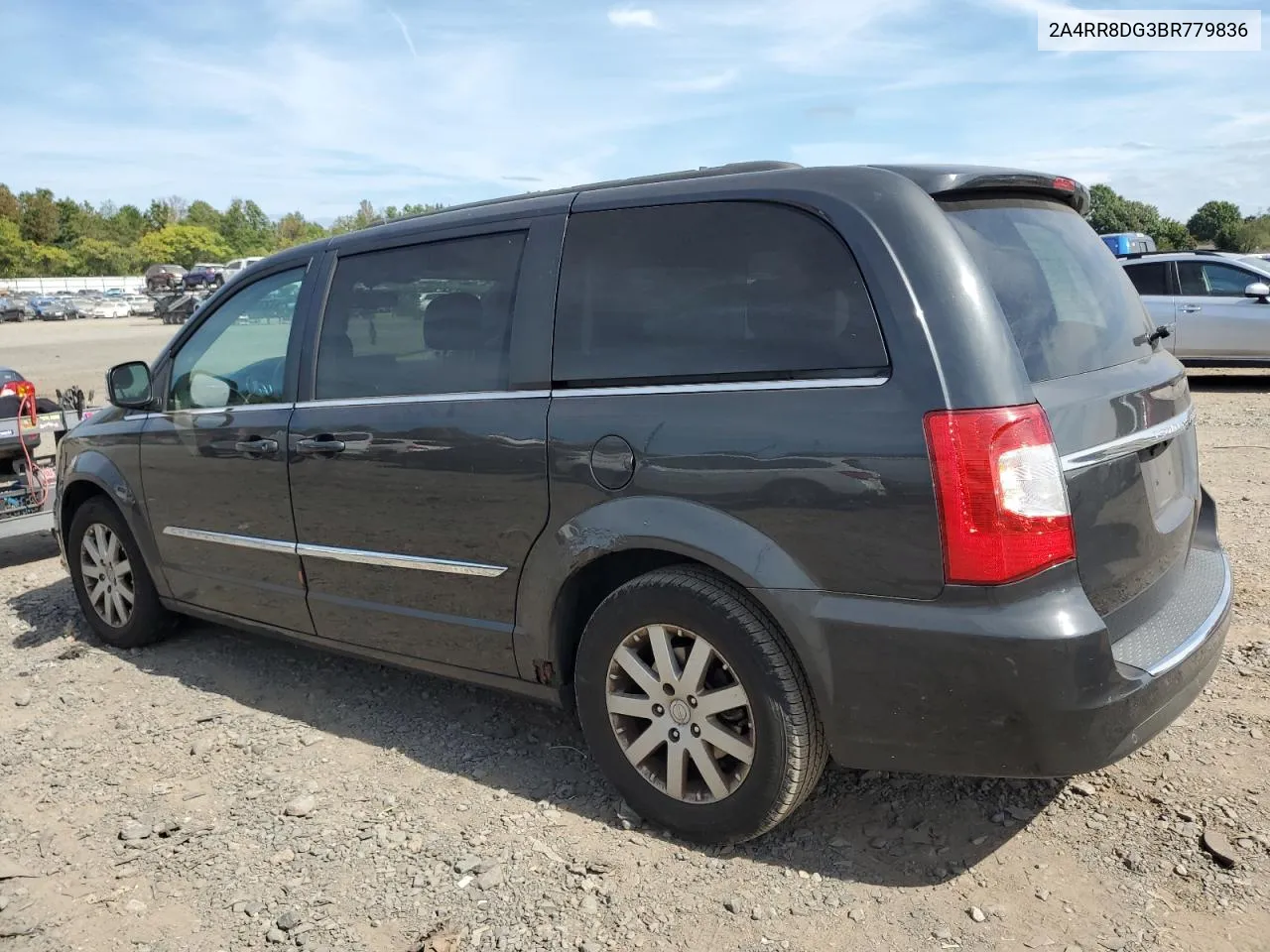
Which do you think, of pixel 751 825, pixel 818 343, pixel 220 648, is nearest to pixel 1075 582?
pixel 818 343

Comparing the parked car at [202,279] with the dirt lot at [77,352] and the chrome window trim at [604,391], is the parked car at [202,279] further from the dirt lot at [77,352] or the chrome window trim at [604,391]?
the chrome window trim at [604,391]

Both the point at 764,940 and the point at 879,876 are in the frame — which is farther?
the point at 879,876

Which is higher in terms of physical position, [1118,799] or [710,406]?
[710,406]

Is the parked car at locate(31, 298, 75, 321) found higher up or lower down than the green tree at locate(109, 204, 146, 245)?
lower down

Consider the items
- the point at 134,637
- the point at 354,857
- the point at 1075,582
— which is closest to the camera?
the point at 1075,582

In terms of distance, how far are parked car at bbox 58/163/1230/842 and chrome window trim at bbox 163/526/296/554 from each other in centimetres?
13

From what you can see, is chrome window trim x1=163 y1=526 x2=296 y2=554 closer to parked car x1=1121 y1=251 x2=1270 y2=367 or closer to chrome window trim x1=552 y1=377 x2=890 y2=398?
chrome window trim x1=552 y1=377 x2=890 y2=398

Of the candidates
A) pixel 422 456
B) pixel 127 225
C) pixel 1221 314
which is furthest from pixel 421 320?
pixel 127 225

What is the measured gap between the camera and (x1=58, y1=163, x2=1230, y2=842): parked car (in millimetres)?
2492

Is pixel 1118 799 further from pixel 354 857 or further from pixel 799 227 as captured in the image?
pixel 354 857

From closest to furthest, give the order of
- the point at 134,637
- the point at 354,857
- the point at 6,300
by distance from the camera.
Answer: the point at 354,857 < the point at 134,637 < the point at 6,300

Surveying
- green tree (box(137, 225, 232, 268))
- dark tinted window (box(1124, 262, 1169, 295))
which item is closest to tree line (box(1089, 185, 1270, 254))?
dark tinted window (box(1124, 262, 1169, 295))

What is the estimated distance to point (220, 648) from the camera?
503cm

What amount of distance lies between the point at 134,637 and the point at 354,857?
2.49 m
